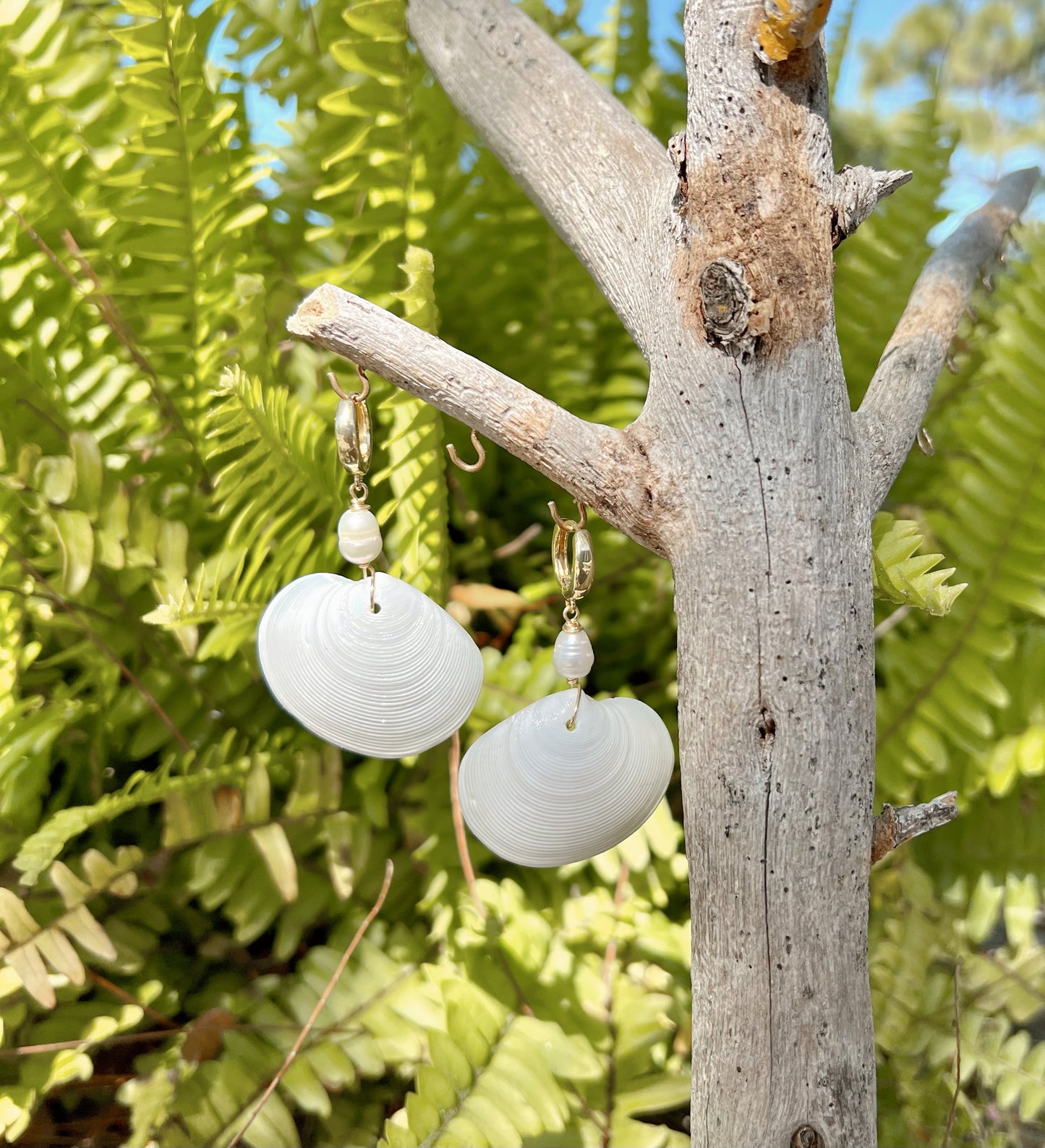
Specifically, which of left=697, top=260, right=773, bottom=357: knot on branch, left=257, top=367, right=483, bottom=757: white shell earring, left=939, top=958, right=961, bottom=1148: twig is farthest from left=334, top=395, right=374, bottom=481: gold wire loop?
left=939, top=958, right=961, bottom=1148: twig

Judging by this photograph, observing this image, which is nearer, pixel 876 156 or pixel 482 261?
pixel 482 261

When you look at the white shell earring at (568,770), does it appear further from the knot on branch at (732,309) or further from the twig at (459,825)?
the twig at (459,825)

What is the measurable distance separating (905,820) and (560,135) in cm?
62

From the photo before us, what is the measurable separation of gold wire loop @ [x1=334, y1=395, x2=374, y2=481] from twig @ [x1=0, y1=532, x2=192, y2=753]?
405 millimetres

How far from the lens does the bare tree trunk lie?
55 cm

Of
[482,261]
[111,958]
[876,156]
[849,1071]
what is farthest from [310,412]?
[876,156]

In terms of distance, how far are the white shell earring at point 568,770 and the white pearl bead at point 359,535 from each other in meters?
0.13

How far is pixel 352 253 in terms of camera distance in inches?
42.1

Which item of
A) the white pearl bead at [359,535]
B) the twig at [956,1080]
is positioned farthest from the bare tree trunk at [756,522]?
the twig at [956,1080]

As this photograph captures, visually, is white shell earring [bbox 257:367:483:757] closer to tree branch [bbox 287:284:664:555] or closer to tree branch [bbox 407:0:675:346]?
tree branch [bbox 287:284:664:555]

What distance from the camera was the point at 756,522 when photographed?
56cm

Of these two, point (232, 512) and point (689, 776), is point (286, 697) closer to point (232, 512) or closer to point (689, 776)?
point (689, 776)

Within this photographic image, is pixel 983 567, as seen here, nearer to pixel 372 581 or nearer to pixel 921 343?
pixel 921 343

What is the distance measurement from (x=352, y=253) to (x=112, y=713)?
1.91 feet
